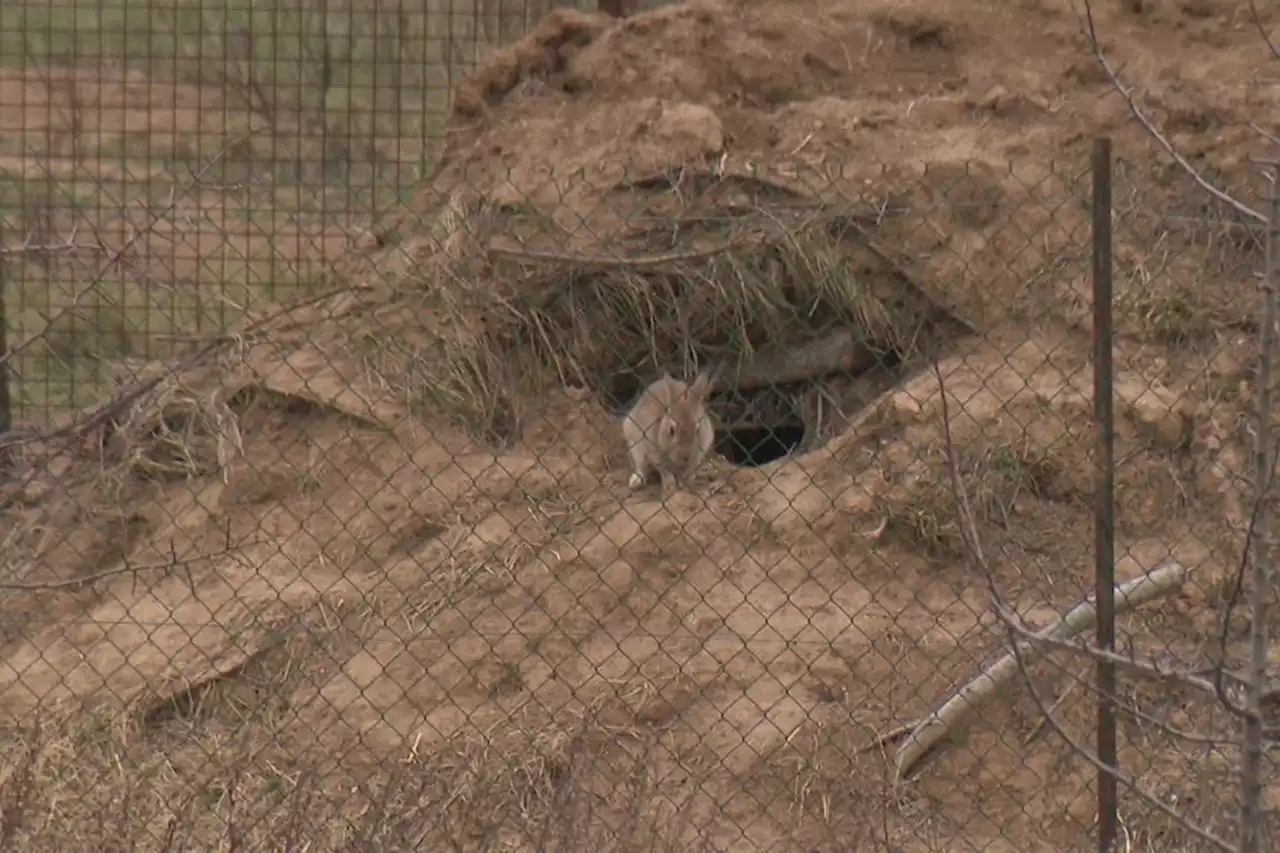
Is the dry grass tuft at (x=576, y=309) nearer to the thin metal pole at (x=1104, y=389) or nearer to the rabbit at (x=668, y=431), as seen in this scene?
the rabbit at (x=668, y=431)

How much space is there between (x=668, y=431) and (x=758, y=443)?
1172 millimetres

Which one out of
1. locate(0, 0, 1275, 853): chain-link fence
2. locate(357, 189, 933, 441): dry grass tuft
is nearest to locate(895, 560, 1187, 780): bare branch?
locate(0, 0, 1275, 853): chain-link fence

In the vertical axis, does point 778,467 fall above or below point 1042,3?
below

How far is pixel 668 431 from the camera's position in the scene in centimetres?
638

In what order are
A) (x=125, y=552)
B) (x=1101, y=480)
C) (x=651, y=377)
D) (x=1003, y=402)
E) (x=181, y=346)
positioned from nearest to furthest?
(x=1101, y=480) → (x=1003, y=402) → (x=125, y=552) → (x=651, y=377) → (x=181, y=346)

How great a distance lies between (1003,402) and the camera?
245 inches

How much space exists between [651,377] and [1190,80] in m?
2.31

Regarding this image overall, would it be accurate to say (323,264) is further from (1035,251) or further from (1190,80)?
(1190,80)

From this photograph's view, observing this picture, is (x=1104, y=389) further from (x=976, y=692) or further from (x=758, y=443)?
(x=758, y=443)

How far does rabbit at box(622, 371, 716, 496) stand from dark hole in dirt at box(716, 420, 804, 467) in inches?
15.0

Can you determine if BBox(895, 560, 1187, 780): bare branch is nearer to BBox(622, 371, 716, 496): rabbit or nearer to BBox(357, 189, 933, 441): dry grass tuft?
BBox(622, 371, 716, 496): rabbit

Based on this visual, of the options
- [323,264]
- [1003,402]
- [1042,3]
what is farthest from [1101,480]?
[323,264]

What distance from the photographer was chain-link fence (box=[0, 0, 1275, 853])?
5588 millimetres

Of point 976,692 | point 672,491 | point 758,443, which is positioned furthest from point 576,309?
point 976,692
